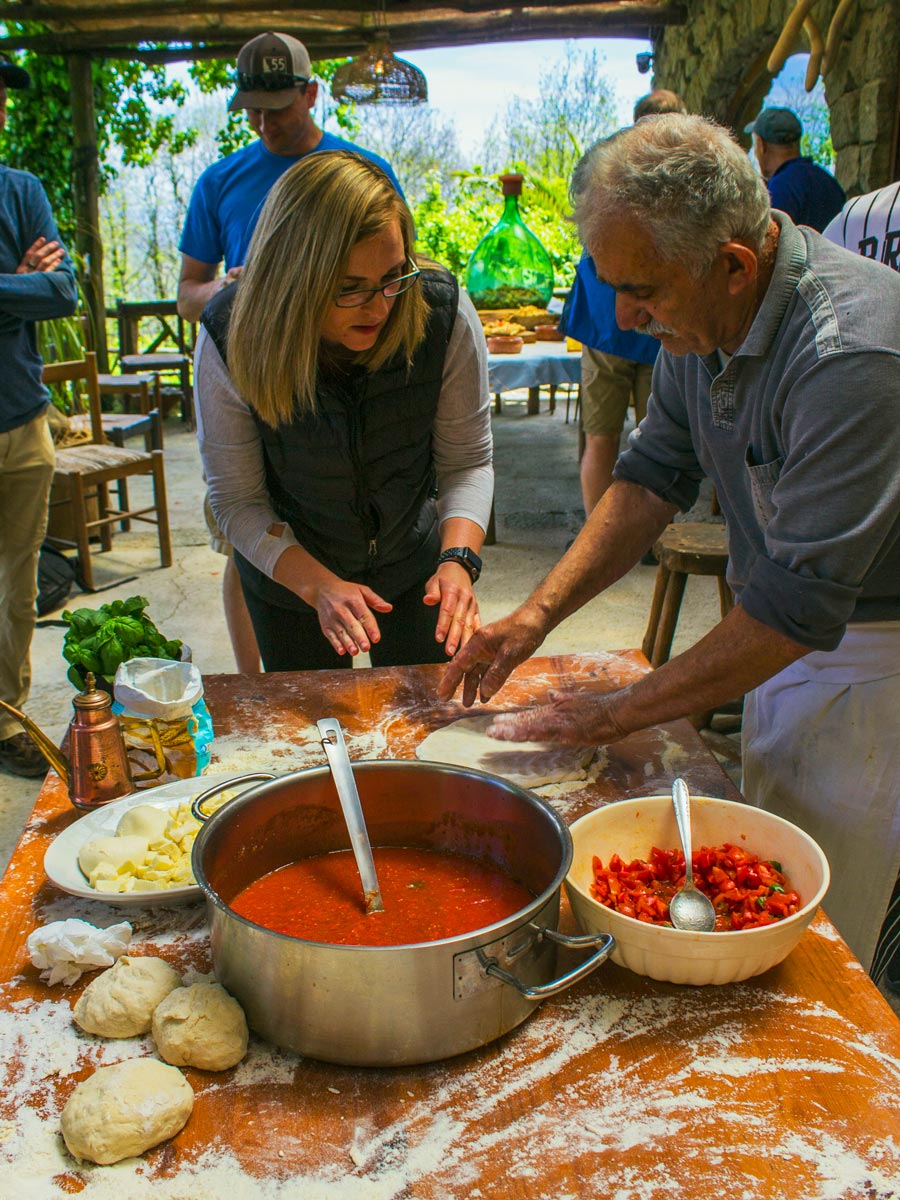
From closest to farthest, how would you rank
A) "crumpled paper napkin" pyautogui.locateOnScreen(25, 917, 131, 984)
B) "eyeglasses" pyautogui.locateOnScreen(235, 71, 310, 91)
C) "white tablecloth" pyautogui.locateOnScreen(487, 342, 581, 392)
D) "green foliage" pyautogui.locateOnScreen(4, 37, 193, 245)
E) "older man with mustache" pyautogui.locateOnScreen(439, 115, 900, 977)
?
"crumpled paper napkin" pyautogui.locateOnScreen(25, 917, 131, 984) → "older man with mustache" pyautogui.locateOnScreen(439, 115, 900, 977) → "eyeglasses" pyautogui.locateOnScreen(235, 71, 310, 91) → "white tablecloth" pyautogui.locateOnScreen(487, 342, 581, 392) → "green foliage" pyautogui.locateOnScreen(4, 37, 193, 245)

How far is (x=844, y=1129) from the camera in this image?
3.11 ft

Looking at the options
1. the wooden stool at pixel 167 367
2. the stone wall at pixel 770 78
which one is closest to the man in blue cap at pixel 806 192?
the stone wall at pixel 770 78

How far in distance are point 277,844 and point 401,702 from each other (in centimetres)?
59

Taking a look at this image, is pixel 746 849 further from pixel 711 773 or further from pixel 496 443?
pixel 496 443

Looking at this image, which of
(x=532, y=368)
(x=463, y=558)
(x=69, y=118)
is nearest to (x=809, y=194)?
(x=532, y=368)

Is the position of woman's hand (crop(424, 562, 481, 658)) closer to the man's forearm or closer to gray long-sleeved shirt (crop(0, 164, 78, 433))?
the man's forearm

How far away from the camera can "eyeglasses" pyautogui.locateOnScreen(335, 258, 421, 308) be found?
1.81m

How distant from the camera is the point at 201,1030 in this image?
1015 millimetres

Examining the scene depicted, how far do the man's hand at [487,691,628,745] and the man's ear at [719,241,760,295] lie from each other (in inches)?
25.9

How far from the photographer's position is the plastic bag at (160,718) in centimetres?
155

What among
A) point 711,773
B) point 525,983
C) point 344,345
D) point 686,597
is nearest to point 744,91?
point 686,597

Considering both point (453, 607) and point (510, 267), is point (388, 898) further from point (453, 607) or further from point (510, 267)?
point (510, 267)

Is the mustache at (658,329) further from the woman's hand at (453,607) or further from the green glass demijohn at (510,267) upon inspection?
the green glass demijohn at (510,267)

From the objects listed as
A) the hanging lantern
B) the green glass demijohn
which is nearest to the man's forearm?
the green glass demijohn
